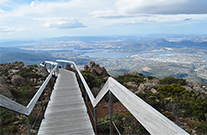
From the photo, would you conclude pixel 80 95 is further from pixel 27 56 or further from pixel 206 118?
pixel 27 56

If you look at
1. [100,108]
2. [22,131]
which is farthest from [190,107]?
[22,131]

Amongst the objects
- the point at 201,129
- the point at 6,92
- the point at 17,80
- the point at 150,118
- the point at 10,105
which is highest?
the point at 150,118

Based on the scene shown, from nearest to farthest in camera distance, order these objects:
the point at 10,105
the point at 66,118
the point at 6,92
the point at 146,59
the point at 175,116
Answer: the point at 10,105, the point at 66,118, the point at 175,116, the point at 6,92, the point at 146,59

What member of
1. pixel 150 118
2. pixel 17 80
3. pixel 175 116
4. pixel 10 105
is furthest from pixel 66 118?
pixel 17 80

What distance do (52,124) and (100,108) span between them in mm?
2622

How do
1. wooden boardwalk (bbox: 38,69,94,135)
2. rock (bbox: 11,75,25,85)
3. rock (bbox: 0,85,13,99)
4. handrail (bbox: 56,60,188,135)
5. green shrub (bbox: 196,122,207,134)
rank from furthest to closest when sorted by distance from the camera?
rock (bbox: 11,75,25,85)
rock (bbox: 0,85,13,99)
green shrub (bbox: 196,122,207,134)
wooden boardwalk (bbox: 38,69,94,135)
handrail (bbox: 56,60,188,135)

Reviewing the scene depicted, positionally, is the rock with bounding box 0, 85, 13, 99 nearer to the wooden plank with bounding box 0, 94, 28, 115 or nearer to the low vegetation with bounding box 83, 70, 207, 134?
the low vegetation with bounding box 83, 70, 207, 134

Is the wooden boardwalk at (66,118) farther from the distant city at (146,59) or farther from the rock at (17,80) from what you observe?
the distant city at (146,59)

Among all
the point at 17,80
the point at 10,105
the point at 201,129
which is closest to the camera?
the point at 10,105

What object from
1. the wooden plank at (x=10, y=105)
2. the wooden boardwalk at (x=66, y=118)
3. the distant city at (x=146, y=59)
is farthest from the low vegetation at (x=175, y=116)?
the distant city at (x=146, y=59)

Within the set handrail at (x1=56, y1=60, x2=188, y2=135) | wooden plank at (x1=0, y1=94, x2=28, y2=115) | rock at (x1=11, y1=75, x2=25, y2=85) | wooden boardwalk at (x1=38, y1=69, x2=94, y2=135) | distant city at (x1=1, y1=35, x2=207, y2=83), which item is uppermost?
handrail at (x1=56, y1=60, x2=188, y2=135)

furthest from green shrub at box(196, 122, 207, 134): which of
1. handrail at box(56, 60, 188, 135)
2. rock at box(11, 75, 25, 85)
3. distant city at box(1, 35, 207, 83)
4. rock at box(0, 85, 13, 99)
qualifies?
distant city at box(1, 35, 207, 83)

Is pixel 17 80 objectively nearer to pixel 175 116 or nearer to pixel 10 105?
pixel 10 105

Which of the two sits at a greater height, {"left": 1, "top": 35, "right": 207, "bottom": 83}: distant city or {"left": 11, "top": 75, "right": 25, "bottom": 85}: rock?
{"left": 11, "top": 75, "right": 25, "bottom": 85}: rock
